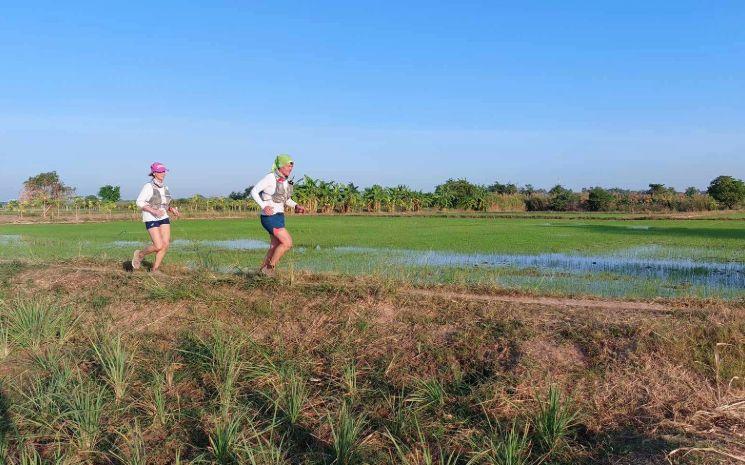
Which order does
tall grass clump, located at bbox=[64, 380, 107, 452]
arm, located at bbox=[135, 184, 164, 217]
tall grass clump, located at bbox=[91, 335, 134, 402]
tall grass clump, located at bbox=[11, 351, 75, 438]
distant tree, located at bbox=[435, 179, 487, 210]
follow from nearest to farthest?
tall grass clump, located at bbox=[64, 380, 107, 452], tall grass clump, located at bbox=[11, 351, 75, 438], tall grass clump, located at bbox=[91, 335, 134, 402], arm, located at bbox=[135, 184, 164, 217], distant tree, located at bbox=[435, 179, 487, 210]

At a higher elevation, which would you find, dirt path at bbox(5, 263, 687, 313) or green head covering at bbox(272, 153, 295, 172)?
green head covering at bbox(272, 153, 295, 172)

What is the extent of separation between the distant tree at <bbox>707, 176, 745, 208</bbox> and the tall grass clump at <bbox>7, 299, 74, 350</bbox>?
39.0 m

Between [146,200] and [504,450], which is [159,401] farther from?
[146,200]

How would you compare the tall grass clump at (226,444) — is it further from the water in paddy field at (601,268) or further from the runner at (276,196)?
the water in paddy field at (601,268)

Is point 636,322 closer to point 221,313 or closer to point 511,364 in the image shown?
point 511,364

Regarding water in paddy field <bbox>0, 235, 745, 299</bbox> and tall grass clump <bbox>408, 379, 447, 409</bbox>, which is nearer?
tall grass clump <bbox>408, 379, 447, 409</bbox>

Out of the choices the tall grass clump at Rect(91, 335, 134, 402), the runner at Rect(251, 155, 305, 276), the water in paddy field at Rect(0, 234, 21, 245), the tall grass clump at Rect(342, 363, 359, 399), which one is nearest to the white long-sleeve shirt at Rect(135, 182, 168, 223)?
the runner at Rect(251, 155, 305, 276)

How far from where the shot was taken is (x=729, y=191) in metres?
34.6

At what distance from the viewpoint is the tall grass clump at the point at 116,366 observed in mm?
4020

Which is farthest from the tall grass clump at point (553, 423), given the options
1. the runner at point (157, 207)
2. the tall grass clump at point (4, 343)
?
the runner at point (157, 207)

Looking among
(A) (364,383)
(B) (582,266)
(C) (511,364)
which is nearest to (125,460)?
(A) (364,383)

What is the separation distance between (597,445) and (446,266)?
6102 mm

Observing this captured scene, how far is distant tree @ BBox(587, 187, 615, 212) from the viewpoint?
3969cm

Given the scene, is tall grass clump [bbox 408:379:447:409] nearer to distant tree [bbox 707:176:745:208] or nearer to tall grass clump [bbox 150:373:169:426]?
tall grass clump [bbox 150:373:169:426]
